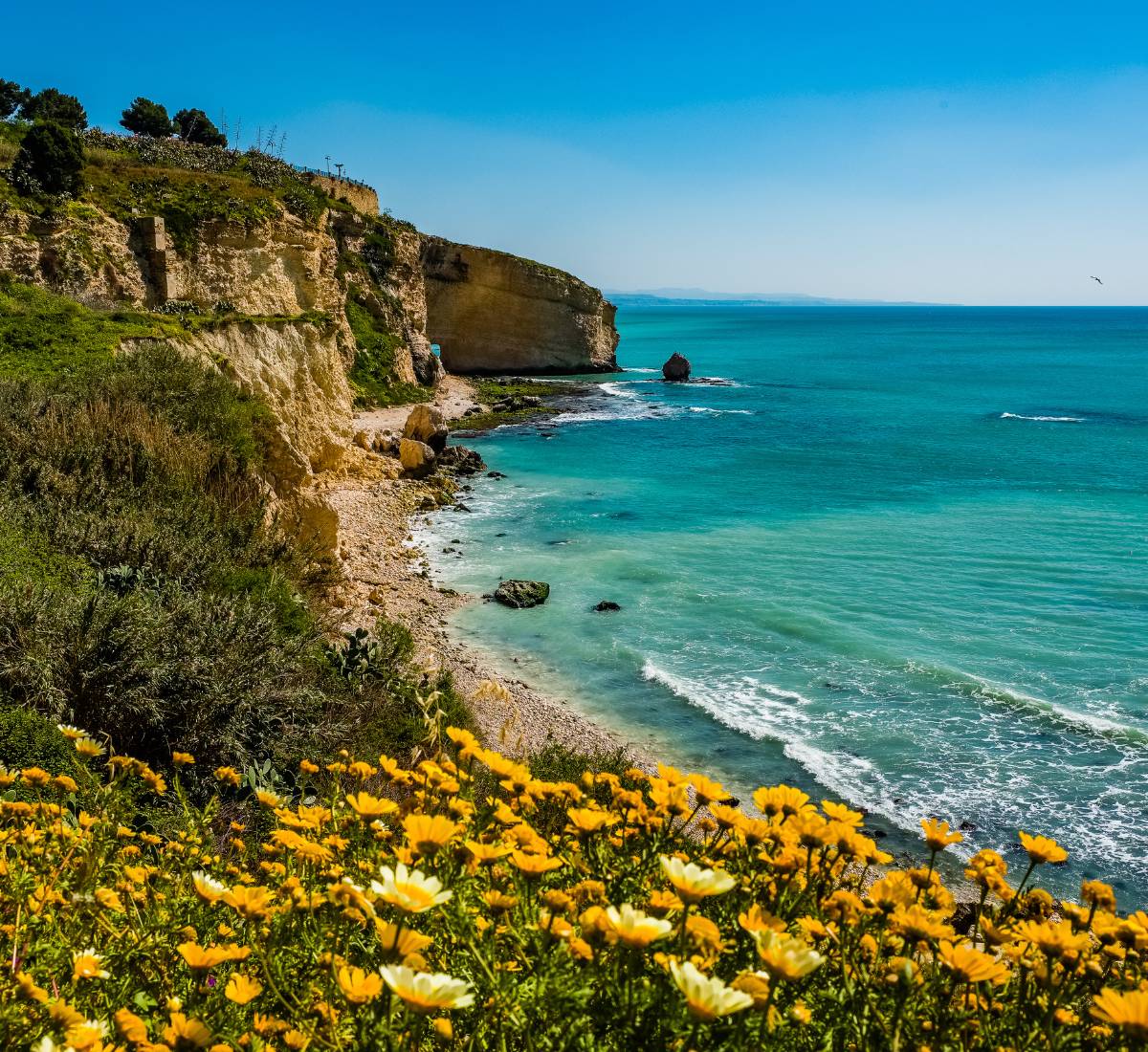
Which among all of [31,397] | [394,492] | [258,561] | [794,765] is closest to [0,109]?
[394,492]

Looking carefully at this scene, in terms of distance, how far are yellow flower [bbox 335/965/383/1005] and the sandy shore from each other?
29.3ft

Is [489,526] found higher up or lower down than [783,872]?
lower down

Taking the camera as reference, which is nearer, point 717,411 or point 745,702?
point 745,702

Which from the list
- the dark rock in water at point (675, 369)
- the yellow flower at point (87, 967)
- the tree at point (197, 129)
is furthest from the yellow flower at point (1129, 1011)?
the dark rock in water at point (675, 369)

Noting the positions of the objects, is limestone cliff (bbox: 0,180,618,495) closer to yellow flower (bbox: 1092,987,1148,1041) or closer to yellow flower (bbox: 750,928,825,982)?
yellow flower (bbox: 750,928,825,982)

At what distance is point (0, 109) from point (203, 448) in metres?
48.5

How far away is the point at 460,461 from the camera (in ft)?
128

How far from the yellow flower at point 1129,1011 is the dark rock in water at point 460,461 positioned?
36.7 meters

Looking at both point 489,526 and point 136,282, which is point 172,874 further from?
point 136,282

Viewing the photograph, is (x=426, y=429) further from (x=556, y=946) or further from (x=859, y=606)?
(x=556, y=946)

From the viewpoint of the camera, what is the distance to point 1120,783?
14016mm

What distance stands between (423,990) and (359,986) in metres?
0.40

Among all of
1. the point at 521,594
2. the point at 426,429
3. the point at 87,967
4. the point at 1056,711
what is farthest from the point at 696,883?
the point at 426,429

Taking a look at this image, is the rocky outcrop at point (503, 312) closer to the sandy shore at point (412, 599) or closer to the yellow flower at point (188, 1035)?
the sandy shore at point (412, 599)
